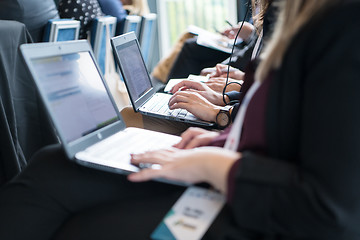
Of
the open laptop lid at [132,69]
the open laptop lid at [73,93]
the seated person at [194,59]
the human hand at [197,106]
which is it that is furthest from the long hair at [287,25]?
the seated person at [194,59]

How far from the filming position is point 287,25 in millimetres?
753

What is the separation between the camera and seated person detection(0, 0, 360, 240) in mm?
660

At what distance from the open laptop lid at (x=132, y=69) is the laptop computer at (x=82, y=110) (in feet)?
1.14

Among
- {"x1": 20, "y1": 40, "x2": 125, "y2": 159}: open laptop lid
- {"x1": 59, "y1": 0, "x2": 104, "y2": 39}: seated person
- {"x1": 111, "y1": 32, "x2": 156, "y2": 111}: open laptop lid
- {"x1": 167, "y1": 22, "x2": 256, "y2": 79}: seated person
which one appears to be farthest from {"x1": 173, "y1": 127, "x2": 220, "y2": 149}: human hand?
{"x1": 59, "y1": 0, "x2": 104, "y2": 39}: seated person

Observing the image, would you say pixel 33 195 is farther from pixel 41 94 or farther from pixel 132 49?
pixel 132 49

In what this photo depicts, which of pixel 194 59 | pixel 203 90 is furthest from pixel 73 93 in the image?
pixel 194 59

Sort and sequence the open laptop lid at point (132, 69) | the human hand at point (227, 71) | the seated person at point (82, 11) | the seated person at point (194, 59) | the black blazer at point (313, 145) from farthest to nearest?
the seated person at point (194, 59) < the seated person at point (82, 11) < the human hand at point (227, 71) < the open laptop lid at point (132, 69) < the black blazer at point (313, 145)

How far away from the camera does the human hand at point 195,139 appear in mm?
1039

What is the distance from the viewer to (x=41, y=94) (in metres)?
0.92

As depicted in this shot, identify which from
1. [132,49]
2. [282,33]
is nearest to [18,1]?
[132,49]

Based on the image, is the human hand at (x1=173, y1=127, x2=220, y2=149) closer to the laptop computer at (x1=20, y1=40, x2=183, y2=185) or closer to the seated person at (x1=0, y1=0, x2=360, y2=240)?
the laptop computer at (x1=20, y1=40, x2=183, y2=185)

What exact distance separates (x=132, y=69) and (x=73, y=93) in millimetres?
642

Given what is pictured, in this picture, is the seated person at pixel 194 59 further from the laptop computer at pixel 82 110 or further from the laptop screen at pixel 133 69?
the laptop computer at pixel 82 110

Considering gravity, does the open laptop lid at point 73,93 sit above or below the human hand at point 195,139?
above
